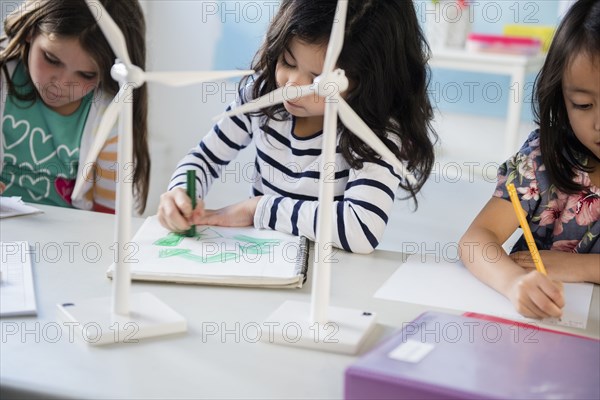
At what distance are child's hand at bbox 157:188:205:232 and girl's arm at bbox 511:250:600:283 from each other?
0.51 meters

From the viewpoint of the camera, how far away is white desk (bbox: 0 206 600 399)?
0.79 meters

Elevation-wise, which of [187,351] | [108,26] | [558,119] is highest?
[108,26]

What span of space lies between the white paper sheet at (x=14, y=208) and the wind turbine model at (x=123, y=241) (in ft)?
1.48

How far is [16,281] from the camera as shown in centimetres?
104

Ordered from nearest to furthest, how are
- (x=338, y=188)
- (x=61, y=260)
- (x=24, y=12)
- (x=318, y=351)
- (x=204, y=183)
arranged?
(x=318, y=351) < (x=61, y=260) < (x=338, y=188) < (x=204, y=183) < (x=24, y=12)

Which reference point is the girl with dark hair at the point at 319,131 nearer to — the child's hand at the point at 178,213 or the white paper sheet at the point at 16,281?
the child's hand at the point at 178,213

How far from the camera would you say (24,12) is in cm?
169

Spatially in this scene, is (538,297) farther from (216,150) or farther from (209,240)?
(216,150)

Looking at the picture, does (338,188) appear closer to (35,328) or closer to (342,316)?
(342,316)

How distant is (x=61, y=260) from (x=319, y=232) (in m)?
0.43

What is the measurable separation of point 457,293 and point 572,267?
192 millimetres

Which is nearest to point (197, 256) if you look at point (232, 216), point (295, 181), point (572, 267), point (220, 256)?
point (220, 256)

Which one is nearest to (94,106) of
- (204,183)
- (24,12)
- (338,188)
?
(24,12)

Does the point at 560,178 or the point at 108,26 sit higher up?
the point at 108,26
